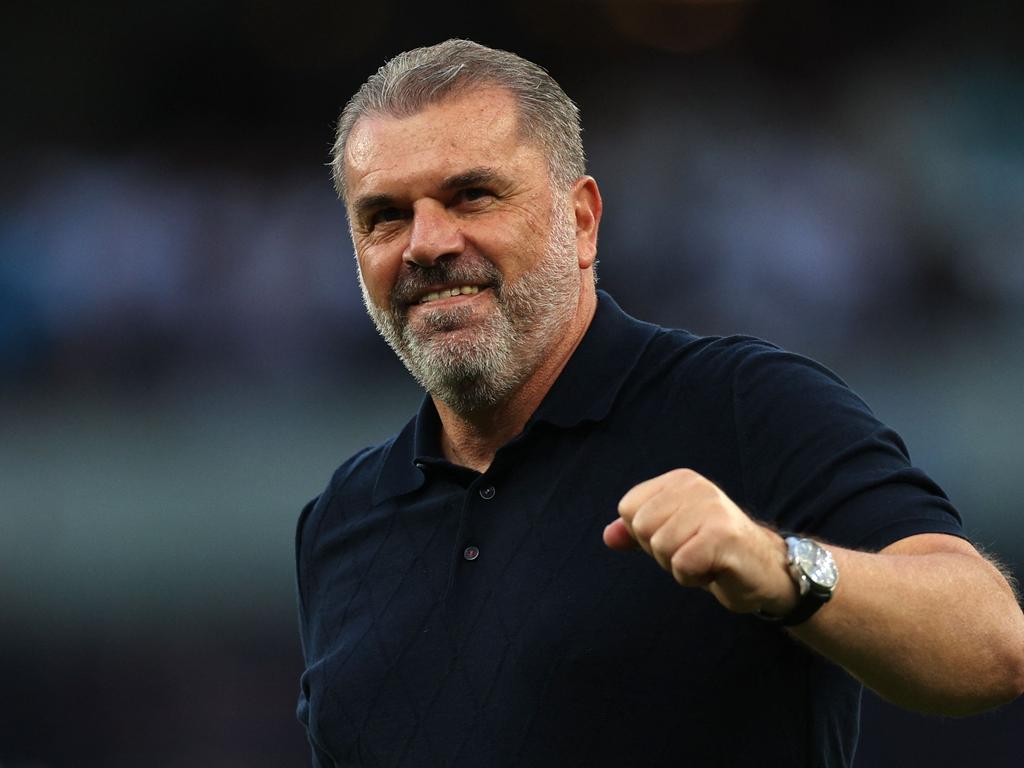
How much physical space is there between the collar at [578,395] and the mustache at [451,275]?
6.9 inches

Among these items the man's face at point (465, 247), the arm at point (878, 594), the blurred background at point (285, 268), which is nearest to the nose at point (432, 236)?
the man's face at point (465, 247)

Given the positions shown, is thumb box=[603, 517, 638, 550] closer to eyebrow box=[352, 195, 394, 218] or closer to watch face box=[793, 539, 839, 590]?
watch face box=[793, 539, 839, 590]

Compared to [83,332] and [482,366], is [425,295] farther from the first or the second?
[83,332]

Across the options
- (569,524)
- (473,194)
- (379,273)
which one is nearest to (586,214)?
(473,194)

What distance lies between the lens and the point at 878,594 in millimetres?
1508

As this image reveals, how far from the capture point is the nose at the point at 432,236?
7.11 ft

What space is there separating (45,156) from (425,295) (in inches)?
198

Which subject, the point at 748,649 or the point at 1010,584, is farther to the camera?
the point at 748,649

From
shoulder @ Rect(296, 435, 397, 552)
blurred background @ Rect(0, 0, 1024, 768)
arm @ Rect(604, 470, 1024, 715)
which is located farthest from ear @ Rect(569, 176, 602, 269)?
blurred background @ Rect(0, 0, 1024, 768)

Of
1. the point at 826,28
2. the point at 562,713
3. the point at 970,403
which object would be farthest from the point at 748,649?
the point at 826,28

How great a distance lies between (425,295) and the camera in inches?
87.7

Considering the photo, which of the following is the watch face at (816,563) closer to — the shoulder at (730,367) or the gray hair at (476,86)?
the shoulder at (730,367)

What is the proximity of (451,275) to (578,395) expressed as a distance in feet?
0.91

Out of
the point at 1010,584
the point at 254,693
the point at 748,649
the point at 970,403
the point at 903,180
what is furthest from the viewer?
the point at 903,180
